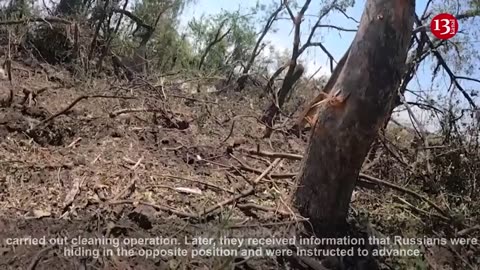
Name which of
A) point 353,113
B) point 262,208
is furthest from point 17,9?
point 353,113

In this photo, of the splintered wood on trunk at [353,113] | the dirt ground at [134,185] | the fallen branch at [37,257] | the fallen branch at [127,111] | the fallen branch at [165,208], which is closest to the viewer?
the fallen branch at [37,257]

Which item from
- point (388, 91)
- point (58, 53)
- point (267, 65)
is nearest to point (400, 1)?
point (388, 91)

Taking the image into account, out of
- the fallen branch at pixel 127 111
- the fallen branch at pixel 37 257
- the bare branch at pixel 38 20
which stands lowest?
the fallen branch at pixel 37 257

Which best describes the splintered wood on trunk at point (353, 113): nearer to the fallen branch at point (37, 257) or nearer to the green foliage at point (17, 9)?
the fallen branch at point (37, 257)

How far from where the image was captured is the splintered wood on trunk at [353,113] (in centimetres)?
320

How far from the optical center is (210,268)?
2.86 meters

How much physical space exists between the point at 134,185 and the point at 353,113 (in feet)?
5.75

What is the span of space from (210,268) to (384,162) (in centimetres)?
274

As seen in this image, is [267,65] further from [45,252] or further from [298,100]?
[45,252]

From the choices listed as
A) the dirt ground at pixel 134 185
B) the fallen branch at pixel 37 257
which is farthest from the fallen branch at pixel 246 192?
the fallen branch at pixel 37 257

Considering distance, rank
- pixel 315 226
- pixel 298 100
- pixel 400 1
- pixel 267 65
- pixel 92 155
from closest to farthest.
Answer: pixel 400 1
pixel 315 226
pixel 92 155
pixel 298 100
pixel 267 65

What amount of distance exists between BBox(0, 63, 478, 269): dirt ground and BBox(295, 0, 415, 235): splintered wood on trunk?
10.1 inches

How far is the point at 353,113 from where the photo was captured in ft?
10.6

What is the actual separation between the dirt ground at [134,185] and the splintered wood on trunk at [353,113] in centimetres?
26
